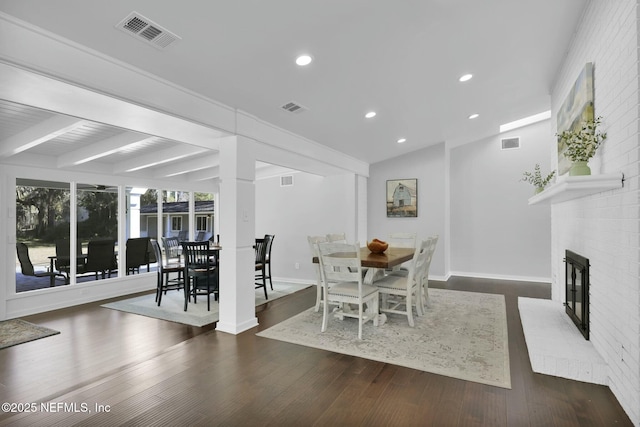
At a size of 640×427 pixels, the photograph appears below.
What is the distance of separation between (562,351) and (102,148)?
5776 mm

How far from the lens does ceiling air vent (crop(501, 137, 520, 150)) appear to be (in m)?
6.92

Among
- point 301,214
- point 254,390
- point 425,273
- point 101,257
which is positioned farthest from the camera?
point 301,214

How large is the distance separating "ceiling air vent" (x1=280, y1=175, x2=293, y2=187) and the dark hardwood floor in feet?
13.4

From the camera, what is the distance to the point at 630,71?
209cm

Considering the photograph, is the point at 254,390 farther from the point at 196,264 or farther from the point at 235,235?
the point at 196,264

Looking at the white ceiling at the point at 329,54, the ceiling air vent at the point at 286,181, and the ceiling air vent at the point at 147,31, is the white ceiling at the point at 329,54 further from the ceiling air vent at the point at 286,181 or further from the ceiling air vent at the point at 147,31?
the ceiling air vent at the point at 286,181

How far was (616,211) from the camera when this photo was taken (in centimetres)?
232

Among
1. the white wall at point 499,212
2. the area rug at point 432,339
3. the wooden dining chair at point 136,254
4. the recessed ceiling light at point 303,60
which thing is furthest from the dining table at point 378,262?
the wooden dining chair at point 136,254

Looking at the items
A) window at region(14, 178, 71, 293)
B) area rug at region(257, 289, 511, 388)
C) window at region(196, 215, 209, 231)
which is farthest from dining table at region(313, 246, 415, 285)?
window at region(196, 215, 209, 231)

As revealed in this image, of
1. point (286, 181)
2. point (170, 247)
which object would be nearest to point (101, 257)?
point (170, 247)

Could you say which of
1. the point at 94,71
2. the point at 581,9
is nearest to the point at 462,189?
the point at 581,9

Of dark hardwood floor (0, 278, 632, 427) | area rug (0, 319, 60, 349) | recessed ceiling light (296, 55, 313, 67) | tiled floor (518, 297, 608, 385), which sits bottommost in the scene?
area rug (0, 319, 60, 349)

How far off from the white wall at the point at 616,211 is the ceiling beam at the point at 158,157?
177 inches

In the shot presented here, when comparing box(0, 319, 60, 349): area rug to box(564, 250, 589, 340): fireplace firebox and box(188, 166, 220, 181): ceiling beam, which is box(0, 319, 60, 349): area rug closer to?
box(188, 166, 220, 181): ceiling beam
